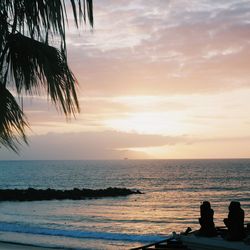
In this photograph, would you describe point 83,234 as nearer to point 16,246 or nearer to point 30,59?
point 16,246

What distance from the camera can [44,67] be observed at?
2.32 metres

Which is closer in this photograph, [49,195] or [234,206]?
[234,206]

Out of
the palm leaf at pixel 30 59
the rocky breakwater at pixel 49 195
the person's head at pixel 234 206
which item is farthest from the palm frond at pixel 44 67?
the rocky breakwater at pixel 49 195

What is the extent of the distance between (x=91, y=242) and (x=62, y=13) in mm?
20368

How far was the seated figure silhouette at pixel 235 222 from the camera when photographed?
7.32 meters

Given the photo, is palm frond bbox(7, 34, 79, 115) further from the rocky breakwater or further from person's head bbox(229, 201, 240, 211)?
the rocky breakwater

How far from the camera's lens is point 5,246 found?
18.6 meters

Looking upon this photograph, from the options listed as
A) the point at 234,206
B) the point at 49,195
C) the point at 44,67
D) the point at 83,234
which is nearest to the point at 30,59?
the point at 44,67

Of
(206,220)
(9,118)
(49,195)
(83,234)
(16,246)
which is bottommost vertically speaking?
(83,234)

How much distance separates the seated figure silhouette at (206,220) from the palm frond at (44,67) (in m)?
6.07

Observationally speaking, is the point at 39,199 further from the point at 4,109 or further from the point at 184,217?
the point at 4,109

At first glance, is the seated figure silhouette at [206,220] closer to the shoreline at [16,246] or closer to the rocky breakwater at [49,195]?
the shoreline at [16,246]

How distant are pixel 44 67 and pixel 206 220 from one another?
6410 mm

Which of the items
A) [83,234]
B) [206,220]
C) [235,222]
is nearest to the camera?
[235,222]
